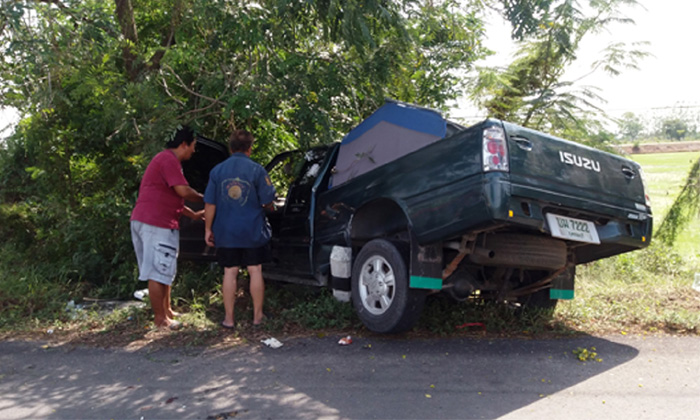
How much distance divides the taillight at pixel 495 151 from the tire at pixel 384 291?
1065 millimetres

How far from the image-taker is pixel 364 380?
12.9 ft

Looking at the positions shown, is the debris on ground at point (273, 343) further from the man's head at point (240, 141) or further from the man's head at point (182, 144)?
the man's head at point (182, 144)

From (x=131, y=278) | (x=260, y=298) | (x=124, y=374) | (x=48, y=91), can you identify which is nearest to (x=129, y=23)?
(x=48, y=91)

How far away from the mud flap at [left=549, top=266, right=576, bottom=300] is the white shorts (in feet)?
Answer: 11.4

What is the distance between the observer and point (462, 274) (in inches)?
192

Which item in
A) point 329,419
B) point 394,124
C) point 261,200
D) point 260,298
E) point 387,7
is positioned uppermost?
point 387,7

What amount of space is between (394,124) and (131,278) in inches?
157

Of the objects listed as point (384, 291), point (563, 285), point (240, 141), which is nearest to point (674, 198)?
point (563, 285)

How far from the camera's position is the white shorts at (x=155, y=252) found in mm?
5340

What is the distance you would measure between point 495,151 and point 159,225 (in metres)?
3.06

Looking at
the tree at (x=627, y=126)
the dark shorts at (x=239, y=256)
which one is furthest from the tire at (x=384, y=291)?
the tree at (x=627, y=126)

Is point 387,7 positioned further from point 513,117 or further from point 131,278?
point 131,278

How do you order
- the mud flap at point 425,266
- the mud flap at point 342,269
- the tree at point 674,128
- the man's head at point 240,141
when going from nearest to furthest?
the mud flap at point 425,266 < the mud flap at point 342,269 < the man's head at point 240,141 < the tree at point 674,128

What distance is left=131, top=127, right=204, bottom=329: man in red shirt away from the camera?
5.34 meters
